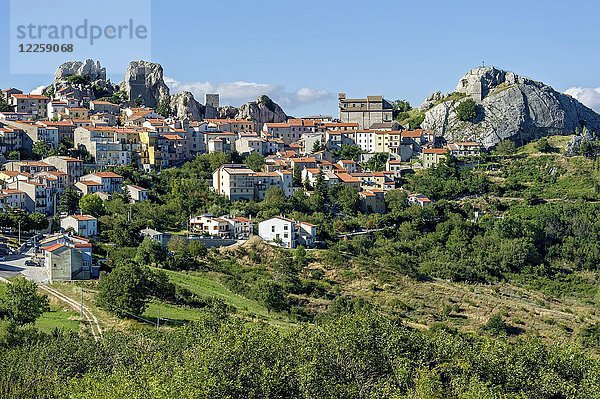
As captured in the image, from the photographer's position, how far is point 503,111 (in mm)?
73688

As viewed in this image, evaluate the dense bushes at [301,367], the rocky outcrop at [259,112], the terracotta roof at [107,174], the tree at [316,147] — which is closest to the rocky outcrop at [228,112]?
the rocky outcrop at [259,112]

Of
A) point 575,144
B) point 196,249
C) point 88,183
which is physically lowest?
point 196,249

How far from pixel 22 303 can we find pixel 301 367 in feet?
42.8

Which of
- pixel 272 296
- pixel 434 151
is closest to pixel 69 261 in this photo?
pixel 272 296

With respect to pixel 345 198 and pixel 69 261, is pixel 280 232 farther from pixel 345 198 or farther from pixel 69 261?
pixel 69 261

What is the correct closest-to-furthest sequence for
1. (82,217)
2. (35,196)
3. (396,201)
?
(82,217) < (35,196) < (396,201)

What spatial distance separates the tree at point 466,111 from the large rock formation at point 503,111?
378mm

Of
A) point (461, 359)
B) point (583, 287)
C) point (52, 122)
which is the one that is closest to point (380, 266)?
point (583, 287)

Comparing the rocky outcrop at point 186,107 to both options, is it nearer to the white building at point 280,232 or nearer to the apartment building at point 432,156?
the apartment building at point 432,156

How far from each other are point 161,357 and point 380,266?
24139 millimetres

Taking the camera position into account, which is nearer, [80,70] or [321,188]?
[321,188]

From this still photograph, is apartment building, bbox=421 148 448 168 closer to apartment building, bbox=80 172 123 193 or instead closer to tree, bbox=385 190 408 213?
tree, bbox=385 190 408 213

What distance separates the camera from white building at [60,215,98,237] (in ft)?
142

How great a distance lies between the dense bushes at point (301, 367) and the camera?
2030 centimetres
